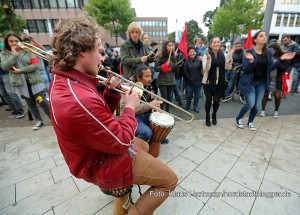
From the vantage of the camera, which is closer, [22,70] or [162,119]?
[162,119]

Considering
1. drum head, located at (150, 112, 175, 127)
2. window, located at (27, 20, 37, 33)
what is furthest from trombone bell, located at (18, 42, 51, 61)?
window, located at (27, 20, 37, 33)

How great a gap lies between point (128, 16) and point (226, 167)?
2218 centimetres

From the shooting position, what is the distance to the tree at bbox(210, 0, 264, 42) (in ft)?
66.7

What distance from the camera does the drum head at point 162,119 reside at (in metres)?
2.62

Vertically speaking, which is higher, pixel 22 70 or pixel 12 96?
pixel 22 70

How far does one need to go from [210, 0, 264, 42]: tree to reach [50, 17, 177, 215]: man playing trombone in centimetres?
2435

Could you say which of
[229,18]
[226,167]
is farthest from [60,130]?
[229,18]

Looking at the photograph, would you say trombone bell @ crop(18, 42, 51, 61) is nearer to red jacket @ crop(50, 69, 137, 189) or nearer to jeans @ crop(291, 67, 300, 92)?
red jacket @ crop(50, 69, 137, 189)

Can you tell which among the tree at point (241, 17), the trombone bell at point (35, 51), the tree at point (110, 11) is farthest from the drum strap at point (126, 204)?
the tree at point (241, 17)

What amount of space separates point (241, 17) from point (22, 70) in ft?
77.1

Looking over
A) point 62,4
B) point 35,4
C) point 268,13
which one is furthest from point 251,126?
point 35,4

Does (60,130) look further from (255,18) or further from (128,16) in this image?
(255,18)

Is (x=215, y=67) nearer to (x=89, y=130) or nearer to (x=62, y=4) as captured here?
(x=89, y=130)

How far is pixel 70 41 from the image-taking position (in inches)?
44.2
